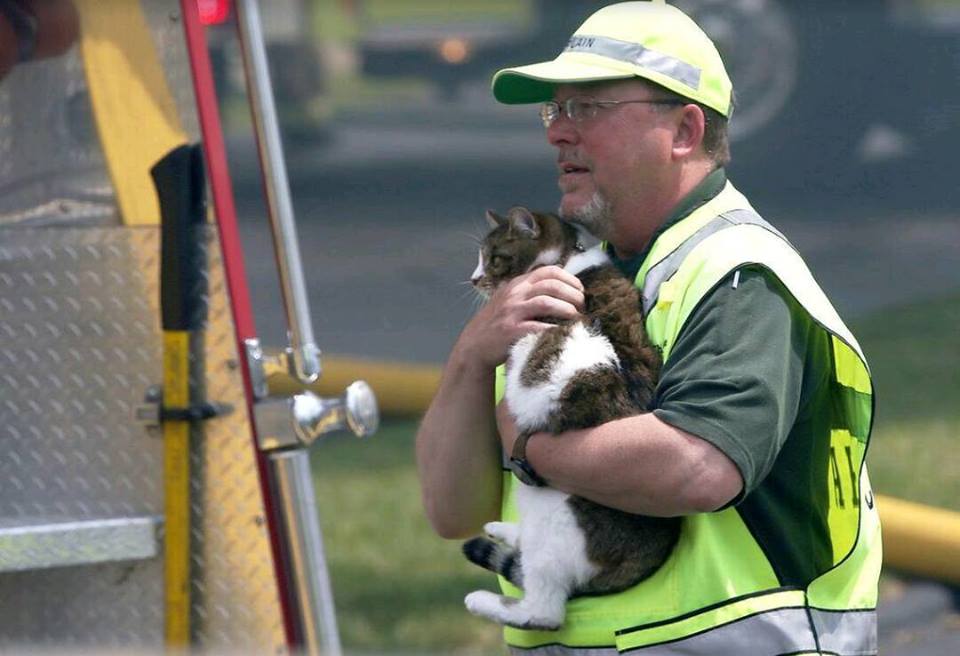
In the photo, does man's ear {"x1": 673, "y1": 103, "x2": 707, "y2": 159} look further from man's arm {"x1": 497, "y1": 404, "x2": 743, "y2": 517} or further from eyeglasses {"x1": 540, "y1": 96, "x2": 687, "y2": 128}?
man's arm {"x1": 497, "y1": 404, "x2": 743, "y2": 517}

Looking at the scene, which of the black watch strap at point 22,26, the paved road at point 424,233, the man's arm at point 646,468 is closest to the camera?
the man's arm at point 646,468

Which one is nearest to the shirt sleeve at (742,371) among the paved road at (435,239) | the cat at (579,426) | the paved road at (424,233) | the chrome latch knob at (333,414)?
the cat at (579,426)

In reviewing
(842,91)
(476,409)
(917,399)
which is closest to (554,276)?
(476,409)

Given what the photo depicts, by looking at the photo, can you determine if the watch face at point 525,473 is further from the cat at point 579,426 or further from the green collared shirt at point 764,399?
the green collared shirt at point 764,399

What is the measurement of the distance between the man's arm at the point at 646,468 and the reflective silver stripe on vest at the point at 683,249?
263mm

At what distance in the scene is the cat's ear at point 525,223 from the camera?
295 centimetres

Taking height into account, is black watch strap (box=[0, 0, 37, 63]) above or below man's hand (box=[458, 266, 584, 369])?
above

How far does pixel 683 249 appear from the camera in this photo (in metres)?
2.55

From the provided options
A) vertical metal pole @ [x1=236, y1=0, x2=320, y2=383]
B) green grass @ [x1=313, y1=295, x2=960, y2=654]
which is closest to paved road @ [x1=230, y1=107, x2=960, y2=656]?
green grass @ [x1=313, y1=295, x2=960, y2=654]

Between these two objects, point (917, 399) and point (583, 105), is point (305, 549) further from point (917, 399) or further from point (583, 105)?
point (917, 399)

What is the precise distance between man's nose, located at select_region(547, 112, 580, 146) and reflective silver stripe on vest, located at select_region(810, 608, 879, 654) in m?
0.82

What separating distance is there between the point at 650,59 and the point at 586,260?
0.40 m

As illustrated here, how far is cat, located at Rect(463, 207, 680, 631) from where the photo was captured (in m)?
2.52

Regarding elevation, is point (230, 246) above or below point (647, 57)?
below
